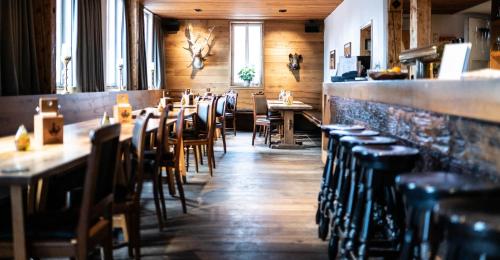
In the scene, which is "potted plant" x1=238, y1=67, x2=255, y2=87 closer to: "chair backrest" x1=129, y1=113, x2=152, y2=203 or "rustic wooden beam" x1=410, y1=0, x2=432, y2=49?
"rustic wooden beam" x1=410, y1=0, x2=432, y2=49

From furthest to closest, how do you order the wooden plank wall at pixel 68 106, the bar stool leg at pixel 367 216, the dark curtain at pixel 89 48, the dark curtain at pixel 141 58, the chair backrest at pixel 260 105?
the dark curtain at pixel 141 58
the chair backrest at pixel 260 105
the dark curtain at pixel 89 48
the wooden plank wall at pixel 68 106
the bar stool leg at pixel 367 216

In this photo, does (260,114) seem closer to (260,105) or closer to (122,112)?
(260,105)

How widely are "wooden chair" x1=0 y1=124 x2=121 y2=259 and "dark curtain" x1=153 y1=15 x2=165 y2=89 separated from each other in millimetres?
9558

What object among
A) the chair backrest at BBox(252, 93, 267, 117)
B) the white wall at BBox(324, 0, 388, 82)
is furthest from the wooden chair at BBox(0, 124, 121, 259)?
the chair backrest at BBox(252, 93, 267, 117)

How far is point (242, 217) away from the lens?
13.7ft

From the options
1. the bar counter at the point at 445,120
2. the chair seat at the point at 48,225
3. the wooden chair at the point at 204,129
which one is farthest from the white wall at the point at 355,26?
the chair seat at the point at 48,225

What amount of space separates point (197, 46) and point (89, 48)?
221 inches

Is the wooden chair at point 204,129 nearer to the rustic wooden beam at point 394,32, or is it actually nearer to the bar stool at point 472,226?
the rustic wooden beam at point 394,32

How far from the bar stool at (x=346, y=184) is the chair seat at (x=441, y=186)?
92 cm

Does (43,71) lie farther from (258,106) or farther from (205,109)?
(258,106)

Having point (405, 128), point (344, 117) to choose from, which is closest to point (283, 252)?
point (405, 128)

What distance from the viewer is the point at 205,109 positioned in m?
6.05

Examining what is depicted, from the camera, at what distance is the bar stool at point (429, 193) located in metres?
1.57

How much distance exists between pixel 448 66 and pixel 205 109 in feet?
11.6
